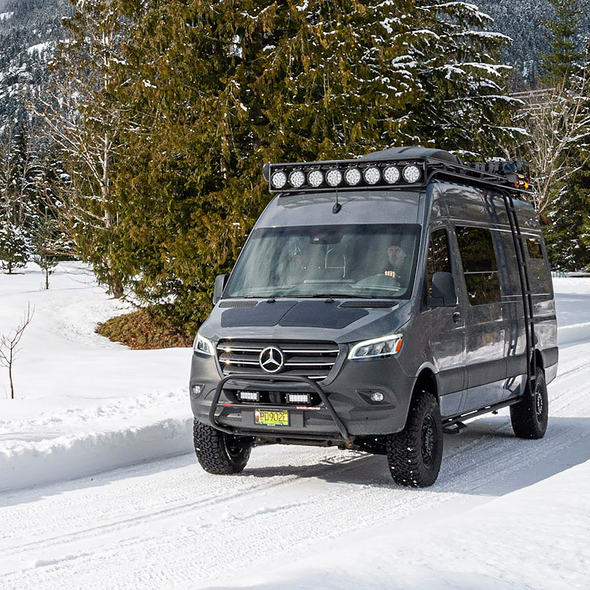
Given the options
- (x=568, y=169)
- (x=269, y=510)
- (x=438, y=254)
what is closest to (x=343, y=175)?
(x=438, y=254)

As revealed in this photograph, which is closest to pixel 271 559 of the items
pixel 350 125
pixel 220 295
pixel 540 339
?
pixel 220 295

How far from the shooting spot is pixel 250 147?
21344 mm

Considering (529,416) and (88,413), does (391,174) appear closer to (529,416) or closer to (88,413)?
(529,416)

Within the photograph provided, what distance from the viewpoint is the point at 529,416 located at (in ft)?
33.2

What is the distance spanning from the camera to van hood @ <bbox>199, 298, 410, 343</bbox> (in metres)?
7.09

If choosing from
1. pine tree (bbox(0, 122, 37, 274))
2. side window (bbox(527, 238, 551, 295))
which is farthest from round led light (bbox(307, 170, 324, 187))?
pine tree (bbox(0, 122, 37, 274))

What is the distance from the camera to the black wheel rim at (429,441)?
7.62 metres

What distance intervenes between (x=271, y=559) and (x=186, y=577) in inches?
23.7

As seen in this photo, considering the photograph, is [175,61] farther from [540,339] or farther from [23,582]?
[23,582]

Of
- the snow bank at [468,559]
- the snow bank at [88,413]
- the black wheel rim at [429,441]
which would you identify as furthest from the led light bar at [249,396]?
the snow bank at [88,413]

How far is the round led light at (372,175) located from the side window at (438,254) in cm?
70

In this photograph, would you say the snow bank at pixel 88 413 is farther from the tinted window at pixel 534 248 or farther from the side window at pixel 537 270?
the tinted window at pixel 534 248

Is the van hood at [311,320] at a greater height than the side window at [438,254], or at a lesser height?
lesser

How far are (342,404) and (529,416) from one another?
3804 mm
